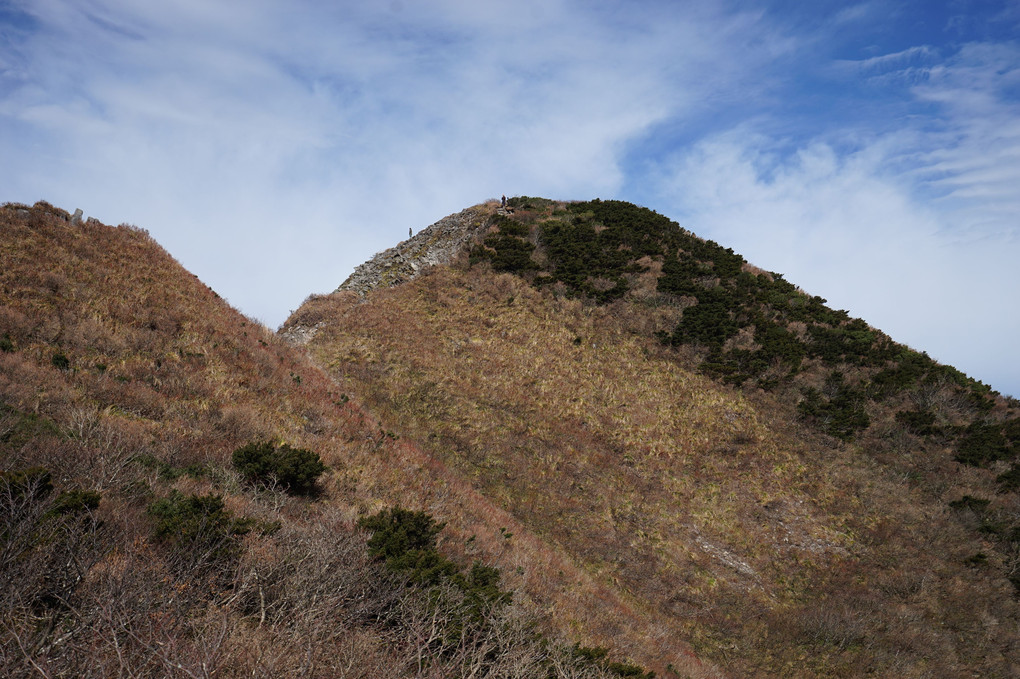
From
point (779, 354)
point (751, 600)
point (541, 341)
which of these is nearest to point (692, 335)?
point (779, 354)

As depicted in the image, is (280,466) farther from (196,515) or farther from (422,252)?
(422,252)

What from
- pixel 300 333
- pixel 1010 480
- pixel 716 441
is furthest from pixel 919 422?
pixel 300 333

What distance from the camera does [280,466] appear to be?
9.57 meters

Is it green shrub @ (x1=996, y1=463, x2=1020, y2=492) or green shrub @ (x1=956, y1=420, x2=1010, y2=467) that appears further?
green shrub @ (x1=956, y1=420, x2=1010, y2=467)

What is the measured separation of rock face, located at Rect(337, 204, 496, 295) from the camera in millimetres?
30766

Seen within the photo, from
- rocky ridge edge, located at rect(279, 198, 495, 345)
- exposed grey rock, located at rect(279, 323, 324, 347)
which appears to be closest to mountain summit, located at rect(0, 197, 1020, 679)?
exposed grey rock, located at rect(279, 323, 324, 347)

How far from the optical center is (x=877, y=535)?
16.6 meters

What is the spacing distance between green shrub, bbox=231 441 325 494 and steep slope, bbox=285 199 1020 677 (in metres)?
5.85

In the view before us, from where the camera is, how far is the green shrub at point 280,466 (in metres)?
9.32

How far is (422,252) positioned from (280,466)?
24794mm

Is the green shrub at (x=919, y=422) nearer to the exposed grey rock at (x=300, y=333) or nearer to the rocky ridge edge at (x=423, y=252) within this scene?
the rocky ridge edge at (x=423, y=252)

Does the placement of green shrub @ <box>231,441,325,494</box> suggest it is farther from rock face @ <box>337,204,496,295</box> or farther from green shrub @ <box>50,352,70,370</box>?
rock face @ <box>337,204,496,295</box>

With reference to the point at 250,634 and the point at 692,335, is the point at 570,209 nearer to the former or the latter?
the point at 692,335

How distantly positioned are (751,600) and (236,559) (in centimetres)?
1551
